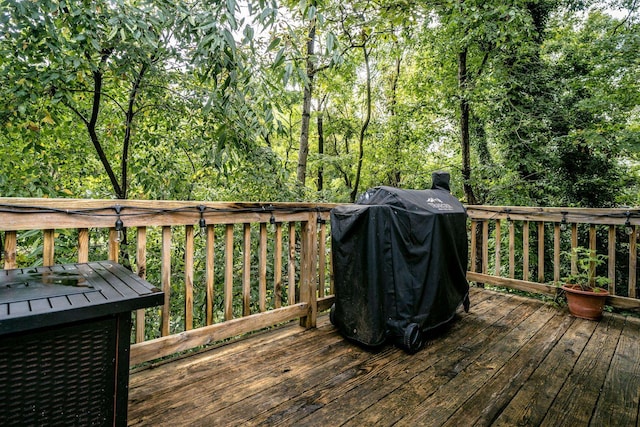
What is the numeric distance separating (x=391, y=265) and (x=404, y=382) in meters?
0.70

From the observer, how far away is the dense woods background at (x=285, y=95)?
7.41ft

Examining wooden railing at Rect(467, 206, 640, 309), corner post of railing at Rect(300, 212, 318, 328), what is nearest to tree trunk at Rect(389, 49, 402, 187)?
wooden railing at Rect(467, 206, 640, 309)

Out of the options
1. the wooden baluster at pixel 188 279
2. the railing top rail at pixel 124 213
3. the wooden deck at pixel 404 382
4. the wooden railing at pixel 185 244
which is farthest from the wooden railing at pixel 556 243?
the wooden baluster at pixel 188 279

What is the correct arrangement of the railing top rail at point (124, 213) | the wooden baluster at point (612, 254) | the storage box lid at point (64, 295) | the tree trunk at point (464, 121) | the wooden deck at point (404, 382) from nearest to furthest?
the storage box lid at point (64, 295), the railing top rail at point (124, 213), the wooden deck at point (404, 382), the wooden baluster at point (612, 254), the tree trunk at point (464, 121)

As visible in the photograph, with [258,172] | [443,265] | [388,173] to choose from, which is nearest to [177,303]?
[258,172]

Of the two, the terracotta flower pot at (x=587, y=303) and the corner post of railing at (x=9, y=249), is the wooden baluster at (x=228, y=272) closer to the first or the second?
the corner post of railing at (x=9, y=249)

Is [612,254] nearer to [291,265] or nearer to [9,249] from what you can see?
[291,265]

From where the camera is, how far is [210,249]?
2059 mm

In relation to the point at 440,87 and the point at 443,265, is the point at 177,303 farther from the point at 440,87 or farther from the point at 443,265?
the point at 440,87

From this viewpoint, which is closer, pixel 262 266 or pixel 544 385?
pixel 544 385

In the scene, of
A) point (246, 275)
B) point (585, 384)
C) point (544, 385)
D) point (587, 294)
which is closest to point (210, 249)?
point (246, 275)

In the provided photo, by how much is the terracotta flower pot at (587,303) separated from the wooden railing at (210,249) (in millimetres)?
247

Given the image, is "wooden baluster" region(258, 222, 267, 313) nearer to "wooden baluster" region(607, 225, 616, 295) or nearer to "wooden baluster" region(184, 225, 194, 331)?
"wooden baluster" region(184, 225, 194, 331)

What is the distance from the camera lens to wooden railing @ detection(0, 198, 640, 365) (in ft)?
5.03
